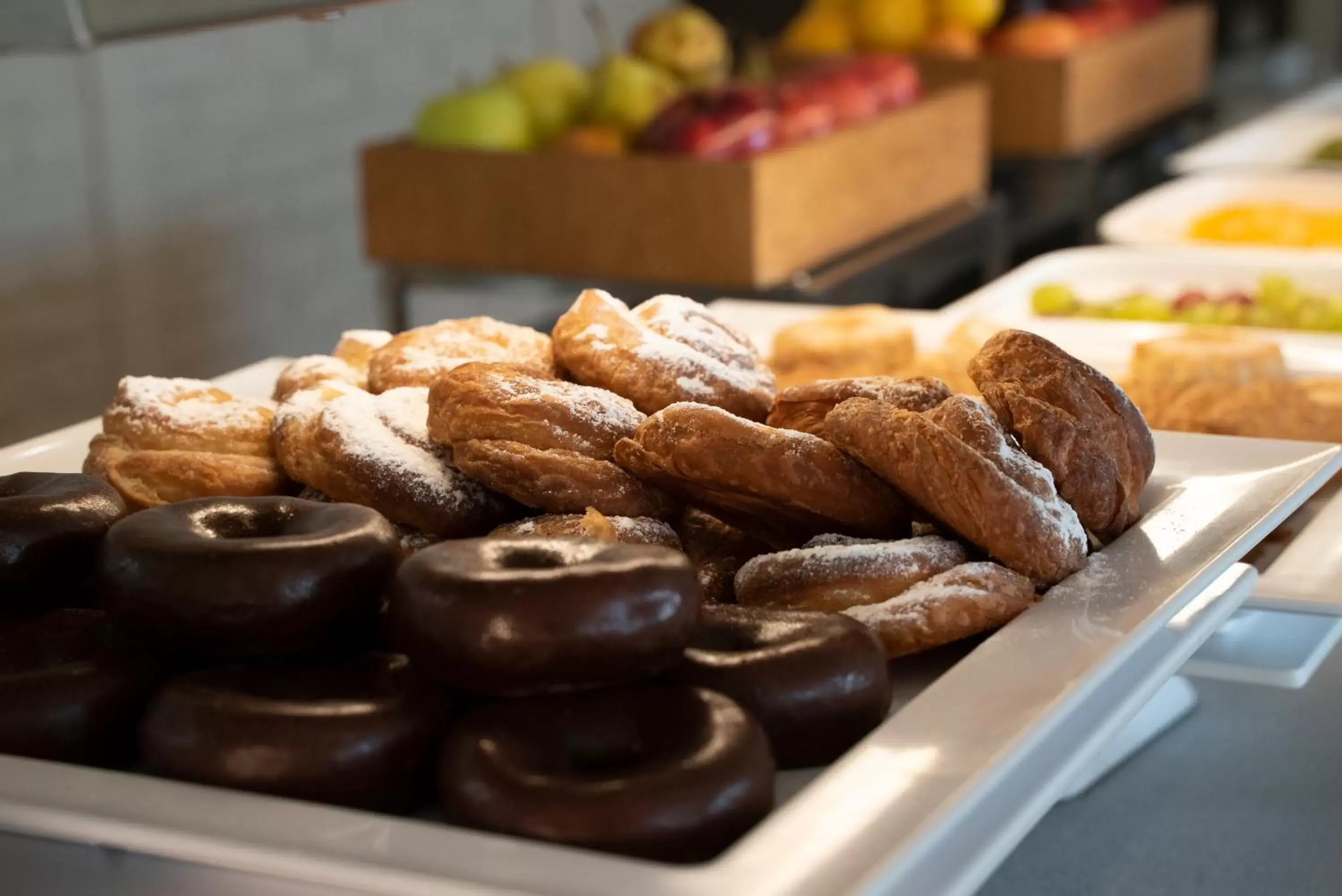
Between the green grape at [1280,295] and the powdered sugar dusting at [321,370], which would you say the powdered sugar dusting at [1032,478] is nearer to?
the powdered sugar dusting at [321,370]

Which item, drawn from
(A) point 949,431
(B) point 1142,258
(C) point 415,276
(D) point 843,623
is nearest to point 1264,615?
(A) point 949,431

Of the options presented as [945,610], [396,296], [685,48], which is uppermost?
[685,48]

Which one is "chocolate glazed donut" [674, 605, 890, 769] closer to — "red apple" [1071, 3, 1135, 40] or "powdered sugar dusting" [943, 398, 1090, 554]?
"powdered sugar dusting" [943, 398, 1090, 554]

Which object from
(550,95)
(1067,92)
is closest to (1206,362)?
(550,95)

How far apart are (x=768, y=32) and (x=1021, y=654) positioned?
140 inches

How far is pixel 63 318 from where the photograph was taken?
305 centimetres

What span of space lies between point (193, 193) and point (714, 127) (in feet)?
4.11

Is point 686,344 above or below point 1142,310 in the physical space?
above

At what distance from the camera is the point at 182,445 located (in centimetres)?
108

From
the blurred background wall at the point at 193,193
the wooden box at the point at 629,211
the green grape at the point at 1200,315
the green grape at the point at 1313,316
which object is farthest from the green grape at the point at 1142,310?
the blurred background wall at the point at 193,193

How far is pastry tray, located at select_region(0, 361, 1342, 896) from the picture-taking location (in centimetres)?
60

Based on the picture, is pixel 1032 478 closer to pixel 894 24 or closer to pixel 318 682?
pixel 318 682

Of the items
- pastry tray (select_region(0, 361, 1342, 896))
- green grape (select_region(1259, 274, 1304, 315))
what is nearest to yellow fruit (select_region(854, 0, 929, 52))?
green grape (select_region(1259, 274, 1304, 315))

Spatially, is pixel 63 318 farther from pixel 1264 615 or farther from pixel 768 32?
pixel 1264 615
